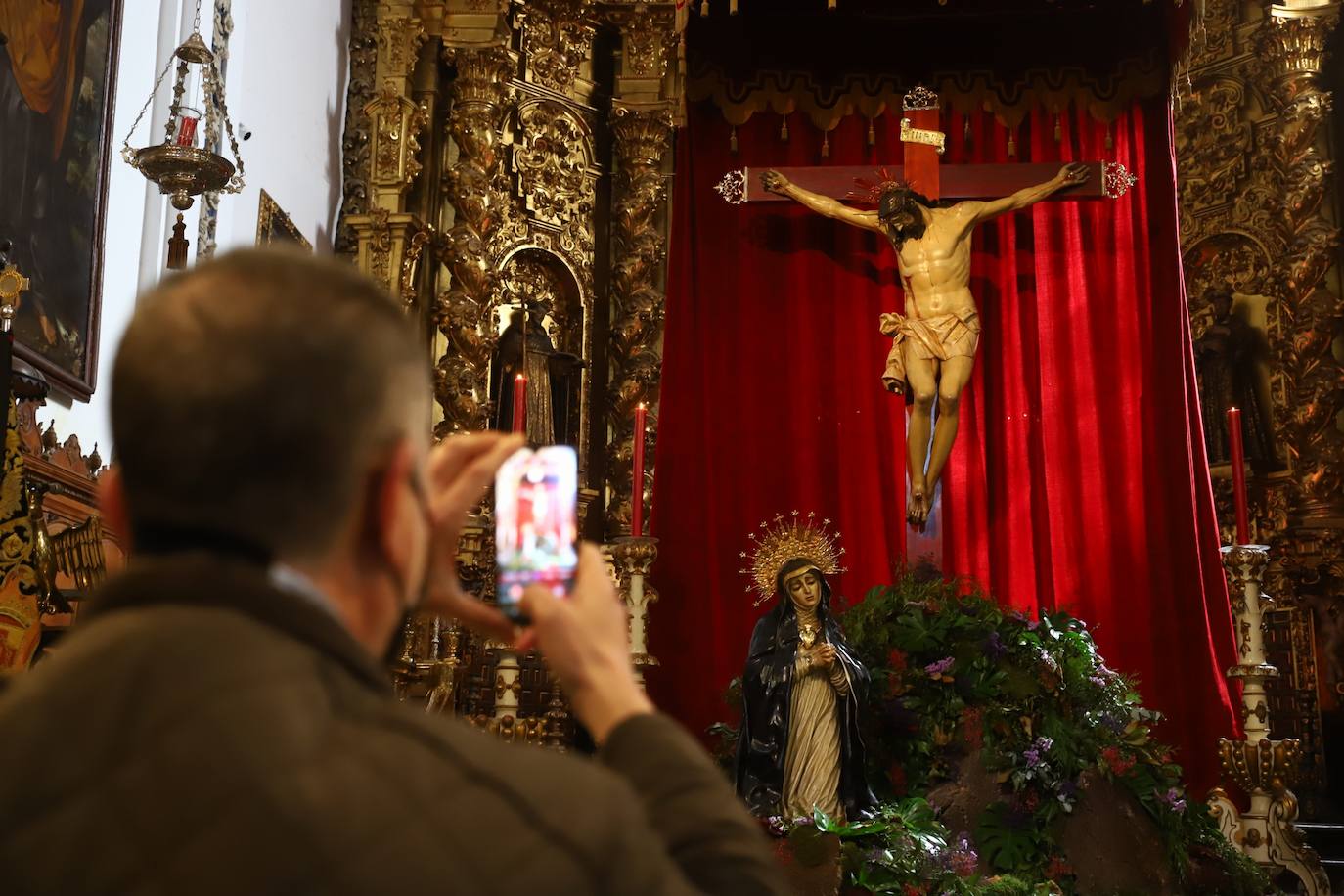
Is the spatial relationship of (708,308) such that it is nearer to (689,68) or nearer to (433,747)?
(689,68)

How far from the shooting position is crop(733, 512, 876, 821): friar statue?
5.10 m

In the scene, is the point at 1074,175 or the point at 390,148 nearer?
the point at 1074,175

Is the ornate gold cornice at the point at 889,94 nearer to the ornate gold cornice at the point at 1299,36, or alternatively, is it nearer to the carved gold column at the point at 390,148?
the ornate gold cornice at the point at 1299,36

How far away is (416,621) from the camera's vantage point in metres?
6.55

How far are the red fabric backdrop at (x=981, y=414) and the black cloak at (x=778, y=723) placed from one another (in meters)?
1.73

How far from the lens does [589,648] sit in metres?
1.14

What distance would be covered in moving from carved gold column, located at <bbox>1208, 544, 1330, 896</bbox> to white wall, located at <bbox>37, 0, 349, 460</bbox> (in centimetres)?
419

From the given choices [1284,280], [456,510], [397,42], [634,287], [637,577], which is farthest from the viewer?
[1284,280]

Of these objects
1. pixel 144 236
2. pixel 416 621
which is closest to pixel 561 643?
pixel 144 236

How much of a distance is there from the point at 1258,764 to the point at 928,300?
2749mm

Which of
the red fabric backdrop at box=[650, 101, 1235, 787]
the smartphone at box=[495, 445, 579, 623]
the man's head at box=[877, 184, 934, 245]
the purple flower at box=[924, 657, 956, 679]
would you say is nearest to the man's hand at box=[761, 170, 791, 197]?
the man's head at box=[877, 184, 934, 245]

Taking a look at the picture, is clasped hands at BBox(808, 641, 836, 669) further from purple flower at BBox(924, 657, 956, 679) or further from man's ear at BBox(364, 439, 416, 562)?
man's ear at BBox(364, 439, 416, 562)

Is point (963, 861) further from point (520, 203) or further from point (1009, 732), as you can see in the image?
point (520, 203)

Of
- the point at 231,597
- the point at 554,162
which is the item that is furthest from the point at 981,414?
the point at 231,597
